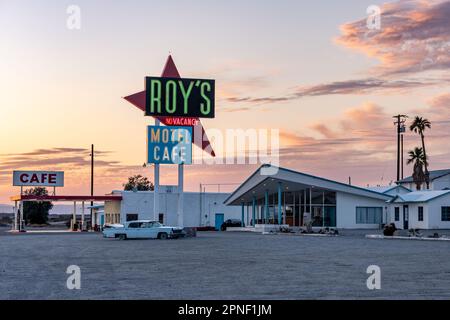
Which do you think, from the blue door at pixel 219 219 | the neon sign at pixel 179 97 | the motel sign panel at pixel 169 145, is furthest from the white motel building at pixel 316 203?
the neon sign at pixel 179 97

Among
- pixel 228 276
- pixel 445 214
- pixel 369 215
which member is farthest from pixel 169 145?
pixel 228 276

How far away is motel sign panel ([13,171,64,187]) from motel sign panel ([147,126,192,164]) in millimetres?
27702

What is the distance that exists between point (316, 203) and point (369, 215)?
5285 mm

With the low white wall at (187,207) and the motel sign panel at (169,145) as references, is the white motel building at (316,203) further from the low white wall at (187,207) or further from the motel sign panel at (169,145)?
the motel sign panel at (169,145)

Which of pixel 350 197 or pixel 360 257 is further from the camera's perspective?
pixel 350 197

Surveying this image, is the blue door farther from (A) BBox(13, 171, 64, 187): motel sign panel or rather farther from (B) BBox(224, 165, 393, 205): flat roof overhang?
(A) BBox(13, 171, 64, 187): motel sign panel

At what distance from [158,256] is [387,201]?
151 feet

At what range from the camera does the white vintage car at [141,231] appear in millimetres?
48562

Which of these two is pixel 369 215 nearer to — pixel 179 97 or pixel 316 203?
pixel 316 203

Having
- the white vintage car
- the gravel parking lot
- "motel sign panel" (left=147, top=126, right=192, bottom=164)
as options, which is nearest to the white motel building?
"motel sign panel" (left=147, top=126, right=192, bottom=164)
